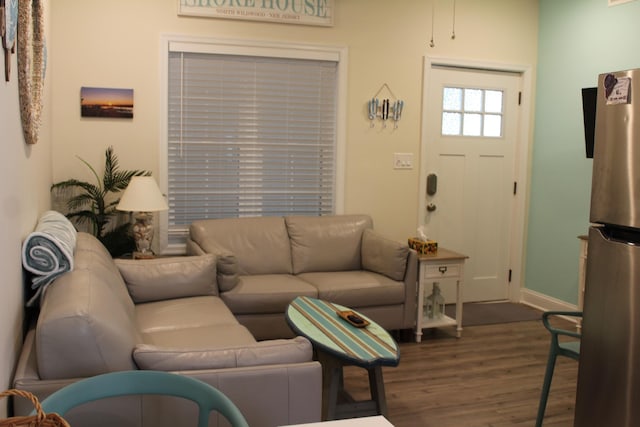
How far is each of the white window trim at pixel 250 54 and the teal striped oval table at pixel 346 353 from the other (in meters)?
1.84

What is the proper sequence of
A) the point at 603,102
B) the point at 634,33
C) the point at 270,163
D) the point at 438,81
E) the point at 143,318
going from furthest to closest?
the point at 438,81 < the point at 270,163 < the point at 634,33 < the point at 143,318 < the point at 603,102

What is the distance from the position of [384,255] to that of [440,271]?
0.44 meters

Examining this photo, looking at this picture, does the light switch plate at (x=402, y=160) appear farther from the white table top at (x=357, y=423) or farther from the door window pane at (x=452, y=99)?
the white table top at (x=357, y=423)

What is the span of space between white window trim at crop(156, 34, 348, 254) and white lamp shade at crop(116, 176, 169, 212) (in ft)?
1.45

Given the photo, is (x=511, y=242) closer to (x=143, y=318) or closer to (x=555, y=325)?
(x=555, y=325)

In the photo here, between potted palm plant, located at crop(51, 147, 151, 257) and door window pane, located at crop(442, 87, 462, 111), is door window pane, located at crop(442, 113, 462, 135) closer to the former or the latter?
door window pane, located at crop(442, 87, 462, 111)

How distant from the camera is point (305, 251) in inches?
172

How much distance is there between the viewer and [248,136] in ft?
14.9

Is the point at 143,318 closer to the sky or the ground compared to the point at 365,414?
closer to the sky

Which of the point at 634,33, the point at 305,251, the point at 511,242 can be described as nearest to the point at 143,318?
the point at 305,251

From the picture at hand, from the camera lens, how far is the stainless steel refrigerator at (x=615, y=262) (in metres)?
2.07

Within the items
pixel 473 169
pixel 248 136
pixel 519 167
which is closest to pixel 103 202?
pixel 248 136

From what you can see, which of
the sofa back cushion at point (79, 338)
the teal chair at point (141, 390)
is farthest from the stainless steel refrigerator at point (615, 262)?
the sofa back cushion at point (79, 338)

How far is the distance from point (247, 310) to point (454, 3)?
3.12 metres
